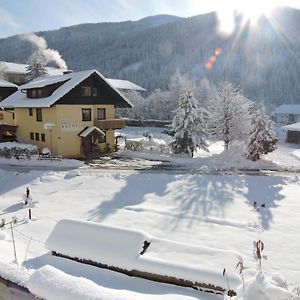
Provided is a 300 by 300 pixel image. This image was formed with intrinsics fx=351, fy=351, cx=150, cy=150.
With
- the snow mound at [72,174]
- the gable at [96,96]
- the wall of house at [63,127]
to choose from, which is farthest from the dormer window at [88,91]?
the snow mound at [72,174]

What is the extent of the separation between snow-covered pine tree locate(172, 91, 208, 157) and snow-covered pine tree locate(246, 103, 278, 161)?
21.6 ft

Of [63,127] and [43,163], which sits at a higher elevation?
[63,127]

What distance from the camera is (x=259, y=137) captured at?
32844 mm

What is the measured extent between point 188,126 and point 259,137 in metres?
8.21

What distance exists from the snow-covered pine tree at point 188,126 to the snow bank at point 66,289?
32.4 m

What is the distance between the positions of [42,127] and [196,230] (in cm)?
2573

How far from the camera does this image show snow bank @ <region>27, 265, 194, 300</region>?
5656mm

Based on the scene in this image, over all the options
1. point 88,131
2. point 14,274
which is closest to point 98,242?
point 14,274

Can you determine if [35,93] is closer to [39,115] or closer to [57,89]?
[39,115]

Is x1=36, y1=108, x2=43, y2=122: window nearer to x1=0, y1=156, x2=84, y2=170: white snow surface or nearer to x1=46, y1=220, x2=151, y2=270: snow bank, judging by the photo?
x1=0, y1=156, x2=84, y2=170: white snow surface

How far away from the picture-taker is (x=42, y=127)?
1502 inches

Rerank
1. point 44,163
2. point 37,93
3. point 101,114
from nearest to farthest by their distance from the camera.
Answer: point 44,163 < point 37,93 < point 101,114

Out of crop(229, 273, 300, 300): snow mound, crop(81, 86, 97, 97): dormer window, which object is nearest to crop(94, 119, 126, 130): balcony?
crop(81, 86, 97, 97): dormer window

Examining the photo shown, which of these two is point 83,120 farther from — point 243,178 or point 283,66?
point 283,66
